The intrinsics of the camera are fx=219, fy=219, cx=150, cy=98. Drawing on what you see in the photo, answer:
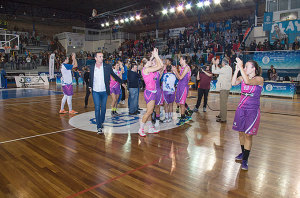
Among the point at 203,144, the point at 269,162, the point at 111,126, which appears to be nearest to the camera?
the point at 269,162

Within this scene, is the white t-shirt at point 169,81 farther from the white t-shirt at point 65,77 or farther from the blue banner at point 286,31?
the blue banner at point 286,31

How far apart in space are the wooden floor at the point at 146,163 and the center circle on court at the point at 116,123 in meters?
0.34

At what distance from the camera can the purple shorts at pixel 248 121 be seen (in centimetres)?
324

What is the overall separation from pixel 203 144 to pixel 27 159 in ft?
10.7

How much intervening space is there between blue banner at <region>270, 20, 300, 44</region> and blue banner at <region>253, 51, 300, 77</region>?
210 centimetres

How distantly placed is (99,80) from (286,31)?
16081 millimetres

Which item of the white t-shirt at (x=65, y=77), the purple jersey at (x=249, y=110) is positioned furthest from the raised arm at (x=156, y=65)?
the white t-shirt at (x=65, y=77)

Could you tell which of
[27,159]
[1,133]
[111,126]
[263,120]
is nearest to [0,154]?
[27,159]

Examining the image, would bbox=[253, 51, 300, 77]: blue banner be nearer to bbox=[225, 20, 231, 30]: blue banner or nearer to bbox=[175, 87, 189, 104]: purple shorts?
bbox=[225, 20, 231, 30]: blue banner

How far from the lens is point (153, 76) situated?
476cm

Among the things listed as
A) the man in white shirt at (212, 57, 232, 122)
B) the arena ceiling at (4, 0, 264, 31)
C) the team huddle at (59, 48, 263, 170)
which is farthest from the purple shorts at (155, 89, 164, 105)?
the arena ceiling at (4, 0, 264, 31)

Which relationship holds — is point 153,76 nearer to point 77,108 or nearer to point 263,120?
point 263,120

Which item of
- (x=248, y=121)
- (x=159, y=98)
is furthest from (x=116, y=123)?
(x=248, y=121)

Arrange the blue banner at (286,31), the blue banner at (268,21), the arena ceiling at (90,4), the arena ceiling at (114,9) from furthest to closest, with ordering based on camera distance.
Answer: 1. the arena ceiling at (90,4)
2. the arena ceiling at (114,9)
3. the blue banner at (268,21)
4. the blue banner at (286,31)
